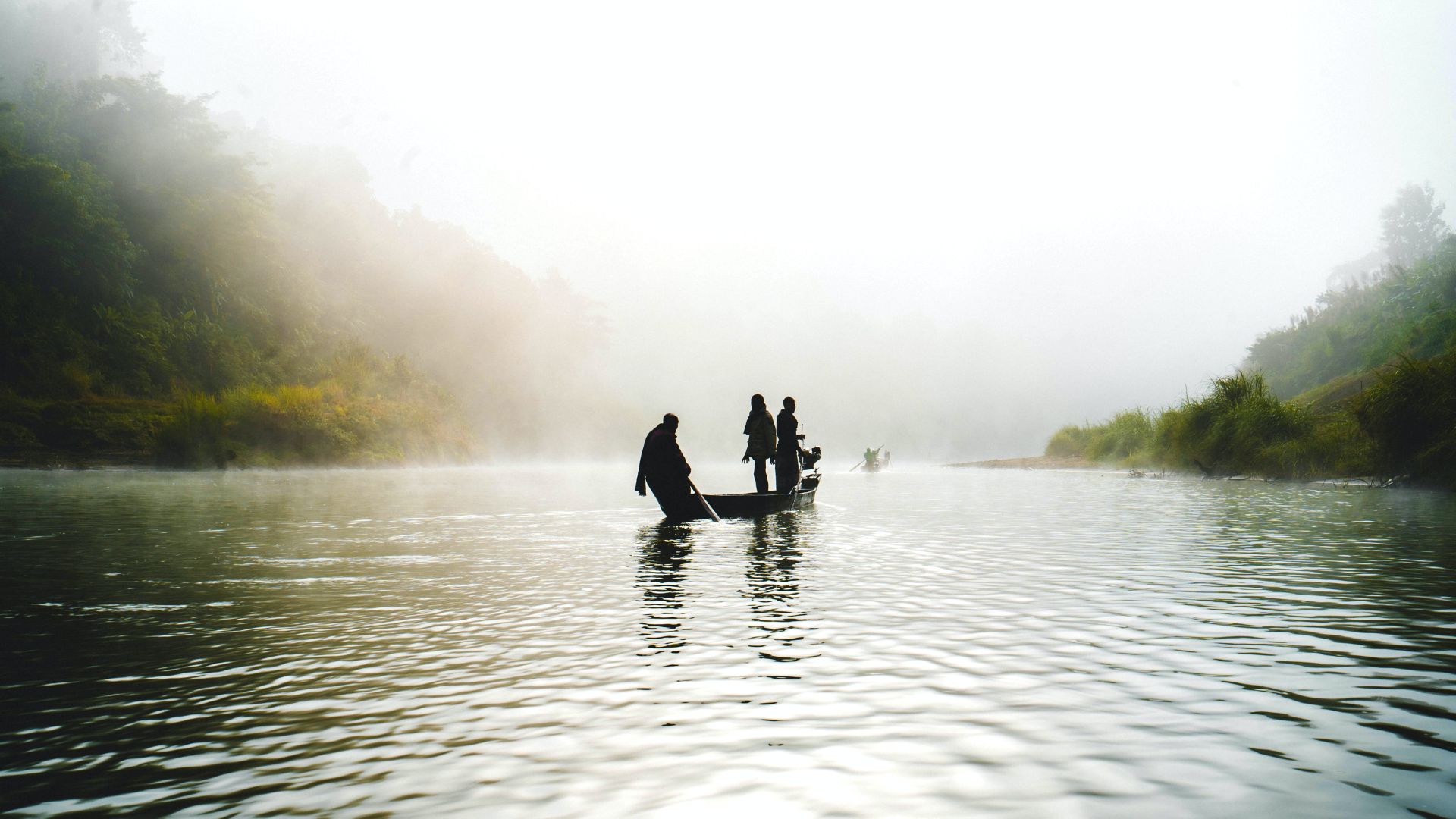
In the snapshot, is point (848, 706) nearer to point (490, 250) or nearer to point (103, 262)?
point (103, 262)

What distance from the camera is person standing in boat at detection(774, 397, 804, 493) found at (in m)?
20.3

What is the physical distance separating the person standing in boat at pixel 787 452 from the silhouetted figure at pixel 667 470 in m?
4.35

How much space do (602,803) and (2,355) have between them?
1974 inches

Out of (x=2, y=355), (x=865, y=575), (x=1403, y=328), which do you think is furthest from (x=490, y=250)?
(x=865, y=575)

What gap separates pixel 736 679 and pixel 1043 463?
55235mm

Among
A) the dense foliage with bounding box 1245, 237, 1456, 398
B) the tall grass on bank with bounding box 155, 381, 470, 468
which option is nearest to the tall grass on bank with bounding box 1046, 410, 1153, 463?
the dense foliage with bounding box 1245, 237, 1456, 398

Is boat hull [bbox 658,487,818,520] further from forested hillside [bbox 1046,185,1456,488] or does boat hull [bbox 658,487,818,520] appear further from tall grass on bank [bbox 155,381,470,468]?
tall grass on bank [bbox 155,381,470,468]

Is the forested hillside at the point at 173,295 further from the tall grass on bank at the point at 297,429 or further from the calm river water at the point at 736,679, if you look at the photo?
the calm river water at the point at 736,679

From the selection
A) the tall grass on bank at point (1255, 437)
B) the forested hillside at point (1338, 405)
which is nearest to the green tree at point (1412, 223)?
the forested hillside at point (1338, 405)

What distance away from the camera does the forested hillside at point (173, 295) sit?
1655 inches

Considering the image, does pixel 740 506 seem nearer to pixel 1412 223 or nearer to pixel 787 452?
pixel 787 452

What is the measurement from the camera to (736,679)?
5105 millimetres

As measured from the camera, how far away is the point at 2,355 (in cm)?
Result: 4153

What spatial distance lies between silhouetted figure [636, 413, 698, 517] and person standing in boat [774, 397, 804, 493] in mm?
Result: 4347
